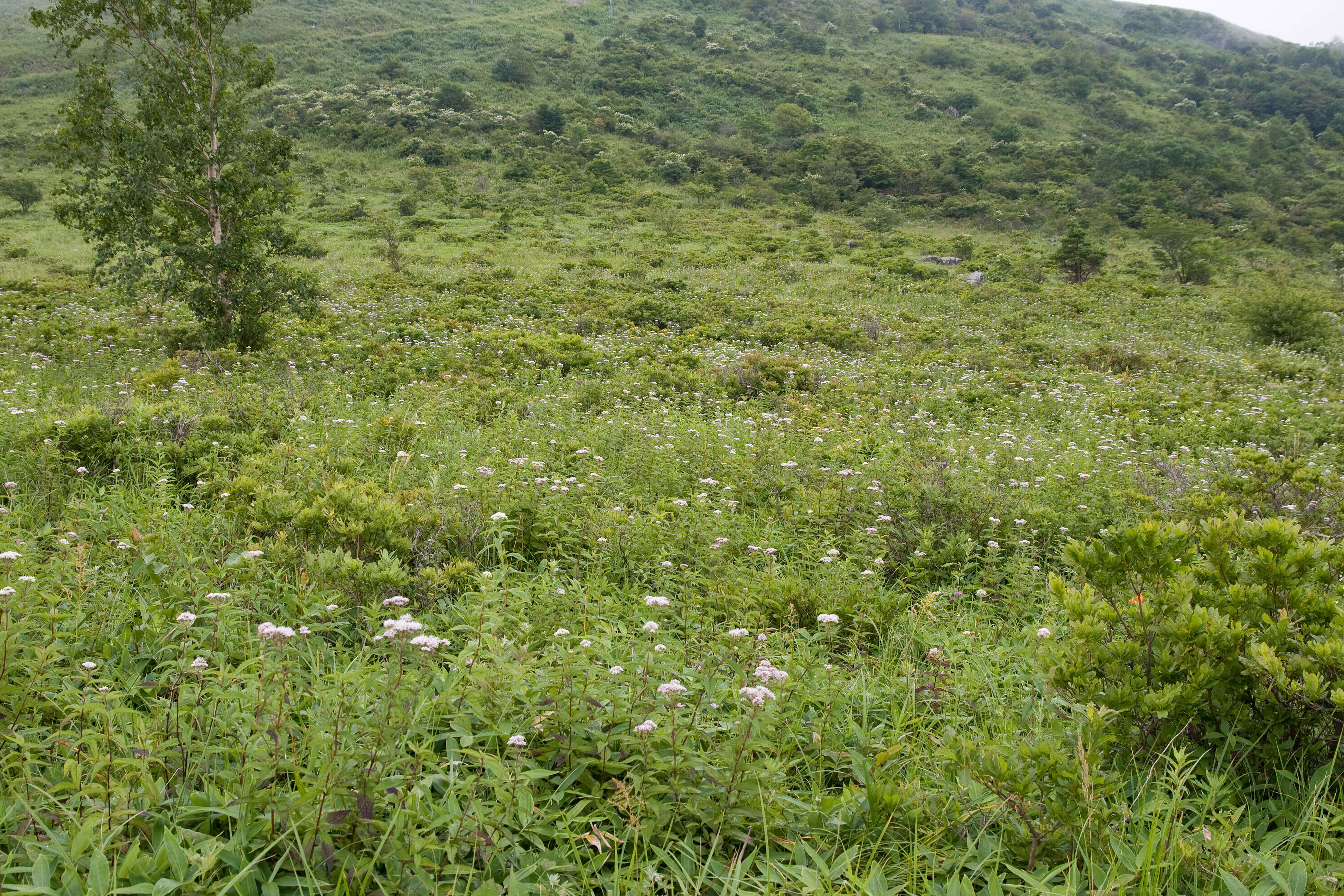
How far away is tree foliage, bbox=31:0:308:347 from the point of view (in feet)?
33.7

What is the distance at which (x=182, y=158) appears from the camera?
34.8ft

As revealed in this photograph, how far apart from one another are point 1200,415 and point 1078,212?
43.6 metres

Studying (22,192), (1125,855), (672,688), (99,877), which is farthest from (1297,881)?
(22,192)

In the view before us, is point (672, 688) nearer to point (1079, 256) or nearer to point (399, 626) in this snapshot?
point (399, 626)

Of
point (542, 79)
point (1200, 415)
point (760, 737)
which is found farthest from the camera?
point (542, 79)

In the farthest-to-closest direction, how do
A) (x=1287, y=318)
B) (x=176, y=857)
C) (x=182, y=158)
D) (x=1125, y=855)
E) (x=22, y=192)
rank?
(x=22, y=192) → (x=1287, y=318) → (x=182, y=158) → (x=1125, y=855) → (x=176, y=857)

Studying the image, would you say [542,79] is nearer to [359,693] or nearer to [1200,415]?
[1200,415]

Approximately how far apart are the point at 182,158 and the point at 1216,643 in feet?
44.2

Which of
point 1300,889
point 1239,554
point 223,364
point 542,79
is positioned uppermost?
point 542,79

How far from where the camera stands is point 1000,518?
4961 millimetres

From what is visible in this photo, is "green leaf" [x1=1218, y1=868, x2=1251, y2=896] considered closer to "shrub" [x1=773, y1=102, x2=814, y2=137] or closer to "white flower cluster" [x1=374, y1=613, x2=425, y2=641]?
"white flower cluster" [x1=374, y1=613, x2=425, y2=641]

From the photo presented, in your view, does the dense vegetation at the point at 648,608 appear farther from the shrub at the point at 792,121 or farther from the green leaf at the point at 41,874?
the shrub at the point at 792,121

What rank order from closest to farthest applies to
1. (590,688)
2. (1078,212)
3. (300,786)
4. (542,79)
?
(300,786) → (590,688) → (1078,212) → (542,79)

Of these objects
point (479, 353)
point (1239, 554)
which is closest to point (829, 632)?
point (1239, 554)
